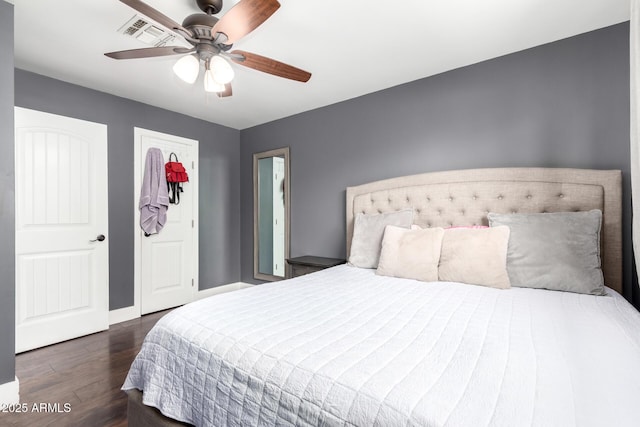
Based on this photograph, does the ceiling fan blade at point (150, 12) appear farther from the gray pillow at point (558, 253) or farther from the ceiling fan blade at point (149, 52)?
the gray pillow at point (558, 253)

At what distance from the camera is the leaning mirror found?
4328 millimetres

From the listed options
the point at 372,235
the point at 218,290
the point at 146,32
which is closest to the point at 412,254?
the point at 372,235

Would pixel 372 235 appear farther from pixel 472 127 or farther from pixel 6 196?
pixel 6 196

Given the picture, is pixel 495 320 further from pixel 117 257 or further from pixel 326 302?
pixel 117 257

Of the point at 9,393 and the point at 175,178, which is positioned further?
the point at 175,178

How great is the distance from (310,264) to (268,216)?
1.67 metres

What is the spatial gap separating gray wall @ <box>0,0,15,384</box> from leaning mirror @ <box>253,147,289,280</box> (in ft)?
8.54

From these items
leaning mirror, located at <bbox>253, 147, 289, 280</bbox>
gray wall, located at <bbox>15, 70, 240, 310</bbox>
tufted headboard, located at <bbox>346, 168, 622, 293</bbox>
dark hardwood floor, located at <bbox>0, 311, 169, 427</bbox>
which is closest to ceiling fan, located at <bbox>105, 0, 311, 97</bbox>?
tufted headboard, located at <bbox>346, 168, 622, 293</bbox>

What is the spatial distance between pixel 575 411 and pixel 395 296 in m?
1.04

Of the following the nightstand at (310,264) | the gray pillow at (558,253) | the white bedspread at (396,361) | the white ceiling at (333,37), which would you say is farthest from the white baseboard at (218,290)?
the gray pillow at (558,253)

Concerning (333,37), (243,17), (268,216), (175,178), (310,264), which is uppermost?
Result: (333,37)

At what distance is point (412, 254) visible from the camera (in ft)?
7.11

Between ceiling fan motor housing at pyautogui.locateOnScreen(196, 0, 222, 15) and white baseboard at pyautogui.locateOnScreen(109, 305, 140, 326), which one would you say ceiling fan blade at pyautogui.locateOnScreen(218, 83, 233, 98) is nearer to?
ceiling fan motor housing at pyautogui.locateOnScreen(196, 0, 222, 15)

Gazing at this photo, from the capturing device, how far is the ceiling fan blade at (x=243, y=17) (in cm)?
138
